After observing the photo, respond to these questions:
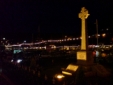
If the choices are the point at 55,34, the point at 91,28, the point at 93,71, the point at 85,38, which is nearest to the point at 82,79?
the point at 93,71

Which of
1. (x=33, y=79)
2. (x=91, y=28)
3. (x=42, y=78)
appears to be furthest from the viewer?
(x=91, y=28)

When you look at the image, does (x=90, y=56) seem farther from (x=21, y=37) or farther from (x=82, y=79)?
(x=21, y=37)

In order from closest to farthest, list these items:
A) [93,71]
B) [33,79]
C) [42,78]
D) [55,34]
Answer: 1. [42,78]
2. [33,79]
3. [93,71]
4. [55,34]

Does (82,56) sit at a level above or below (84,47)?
below

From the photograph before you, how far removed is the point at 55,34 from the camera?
110 m

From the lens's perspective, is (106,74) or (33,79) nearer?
(33,79)

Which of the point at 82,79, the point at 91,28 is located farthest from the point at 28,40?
the point at 82,79

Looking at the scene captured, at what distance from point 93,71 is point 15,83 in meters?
6.80

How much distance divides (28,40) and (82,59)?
316 feet

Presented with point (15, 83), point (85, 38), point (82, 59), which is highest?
point (85, 38)

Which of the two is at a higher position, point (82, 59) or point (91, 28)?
point (91, 28)

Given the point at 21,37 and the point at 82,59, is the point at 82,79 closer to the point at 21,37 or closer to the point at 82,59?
the point at 82,59

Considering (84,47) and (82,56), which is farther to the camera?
(84,47)

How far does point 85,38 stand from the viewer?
2011 centimetres
